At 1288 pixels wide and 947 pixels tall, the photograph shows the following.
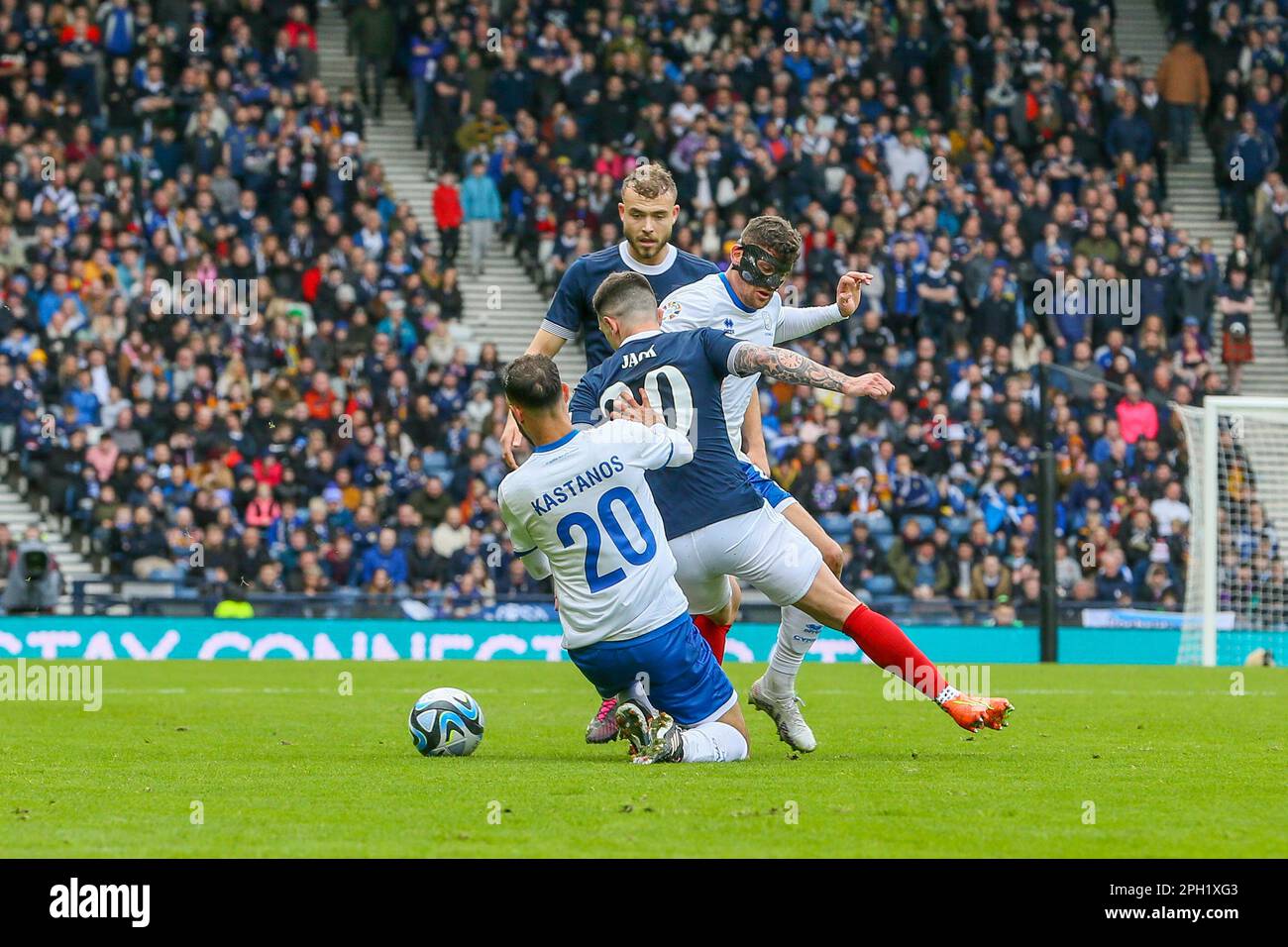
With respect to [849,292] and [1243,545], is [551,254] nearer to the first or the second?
[1243,545]

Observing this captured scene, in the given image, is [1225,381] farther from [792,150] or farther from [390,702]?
[390,702]

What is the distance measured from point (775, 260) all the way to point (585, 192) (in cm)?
1695

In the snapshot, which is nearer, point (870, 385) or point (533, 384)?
point (870, 385)

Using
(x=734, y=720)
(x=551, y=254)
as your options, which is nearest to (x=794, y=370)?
(x=734, y=720)

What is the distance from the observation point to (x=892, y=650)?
9133 millimetres

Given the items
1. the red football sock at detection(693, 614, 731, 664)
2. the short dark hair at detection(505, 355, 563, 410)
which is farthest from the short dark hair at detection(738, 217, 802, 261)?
the red football sock at detection(693, 614, 731, 664)

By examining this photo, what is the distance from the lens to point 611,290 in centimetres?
913

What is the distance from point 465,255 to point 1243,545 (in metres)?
11.5

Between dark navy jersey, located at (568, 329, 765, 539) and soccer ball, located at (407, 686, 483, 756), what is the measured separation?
1.30 m

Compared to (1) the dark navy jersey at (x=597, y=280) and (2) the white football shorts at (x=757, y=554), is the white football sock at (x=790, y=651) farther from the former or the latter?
(1) the dark navy jersey at (x=597, y=280)

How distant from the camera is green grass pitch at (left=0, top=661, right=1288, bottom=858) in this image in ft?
19.7
